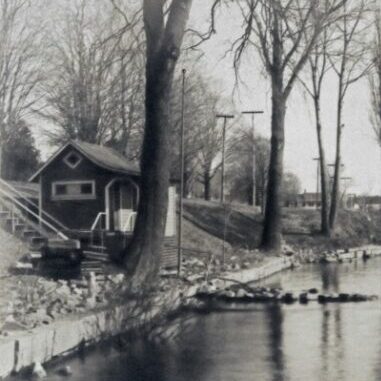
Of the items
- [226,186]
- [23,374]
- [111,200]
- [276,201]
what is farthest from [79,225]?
[226,186]

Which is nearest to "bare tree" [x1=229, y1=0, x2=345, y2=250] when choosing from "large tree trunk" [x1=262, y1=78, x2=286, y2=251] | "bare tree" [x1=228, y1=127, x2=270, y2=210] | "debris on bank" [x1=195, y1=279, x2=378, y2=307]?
"large tree trunk" [x1=262, y1=78, x2=286, y2=251]

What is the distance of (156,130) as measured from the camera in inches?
696

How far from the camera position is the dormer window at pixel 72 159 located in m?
29.2

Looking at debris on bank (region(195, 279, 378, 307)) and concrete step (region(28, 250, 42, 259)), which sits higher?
concrete step (region(28, 250, 42, 259))

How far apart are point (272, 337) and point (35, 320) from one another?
436 centimetres

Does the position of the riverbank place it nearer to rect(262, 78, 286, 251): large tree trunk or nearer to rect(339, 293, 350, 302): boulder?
rect(339, 293, 350, 302): boulder

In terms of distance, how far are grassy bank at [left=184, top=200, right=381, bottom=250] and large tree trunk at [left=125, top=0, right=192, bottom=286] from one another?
44.5 ft

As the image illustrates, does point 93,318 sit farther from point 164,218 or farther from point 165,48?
point 165,48

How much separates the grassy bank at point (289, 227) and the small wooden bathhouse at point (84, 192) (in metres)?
4.74

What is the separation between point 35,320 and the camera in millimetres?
11711

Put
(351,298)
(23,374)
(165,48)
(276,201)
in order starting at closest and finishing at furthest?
(23,374)
(165,48)
(351,298)
(276,201)

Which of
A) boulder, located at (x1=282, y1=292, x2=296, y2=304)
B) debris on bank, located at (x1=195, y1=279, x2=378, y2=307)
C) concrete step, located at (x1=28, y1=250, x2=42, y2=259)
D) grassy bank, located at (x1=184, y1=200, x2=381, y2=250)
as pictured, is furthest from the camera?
grassy bank, located at (x1=184, y1=200, x2=381, y2=250)

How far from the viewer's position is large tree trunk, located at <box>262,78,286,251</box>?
1232 inches

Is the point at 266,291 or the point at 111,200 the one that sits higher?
the point at 111,200
